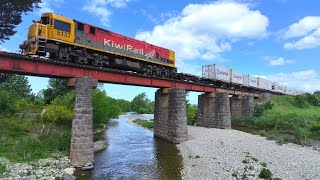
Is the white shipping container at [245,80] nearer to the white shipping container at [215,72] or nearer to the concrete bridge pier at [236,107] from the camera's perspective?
the concrete bridge pier at [236,107]

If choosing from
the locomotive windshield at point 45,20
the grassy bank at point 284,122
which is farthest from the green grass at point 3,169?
the grassy bank at point 284,122

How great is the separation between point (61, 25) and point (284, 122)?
36.0m

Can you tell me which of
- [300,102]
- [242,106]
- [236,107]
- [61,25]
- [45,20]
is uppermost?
[45,20]

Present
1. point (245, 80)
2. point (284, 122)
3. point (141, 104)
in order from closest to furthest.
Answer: point (284, 122), point (245, 80), point (141, 104)

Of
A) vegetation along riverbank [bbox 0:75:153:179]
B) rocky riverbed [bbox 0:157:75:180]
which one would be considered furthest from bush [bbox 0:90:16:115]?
rocky riverbed [bbox 0:157:75:180]

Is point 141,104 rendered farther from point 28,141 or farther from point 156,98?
point 28,141

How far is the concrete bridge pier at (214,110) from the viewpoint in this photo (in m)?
44.3

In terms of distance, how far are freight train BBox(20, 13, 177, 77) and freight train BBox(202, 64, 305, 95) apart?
1188cm

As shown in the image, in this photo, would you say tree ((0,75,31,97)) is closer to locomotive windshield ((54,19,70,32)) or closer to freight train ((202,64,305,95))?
freight train ((202,64,305,95))

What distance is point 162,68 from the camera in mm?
37500

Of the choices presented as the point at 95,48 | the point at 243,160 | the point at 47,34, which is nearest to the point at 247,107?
the point at 243,160

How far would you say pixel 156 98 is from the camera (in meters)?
38.1

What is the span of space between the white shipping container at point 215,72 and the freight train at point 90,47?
38.3 ft

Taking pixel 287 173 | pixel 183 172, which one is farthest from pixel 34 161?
pixel 287 173
